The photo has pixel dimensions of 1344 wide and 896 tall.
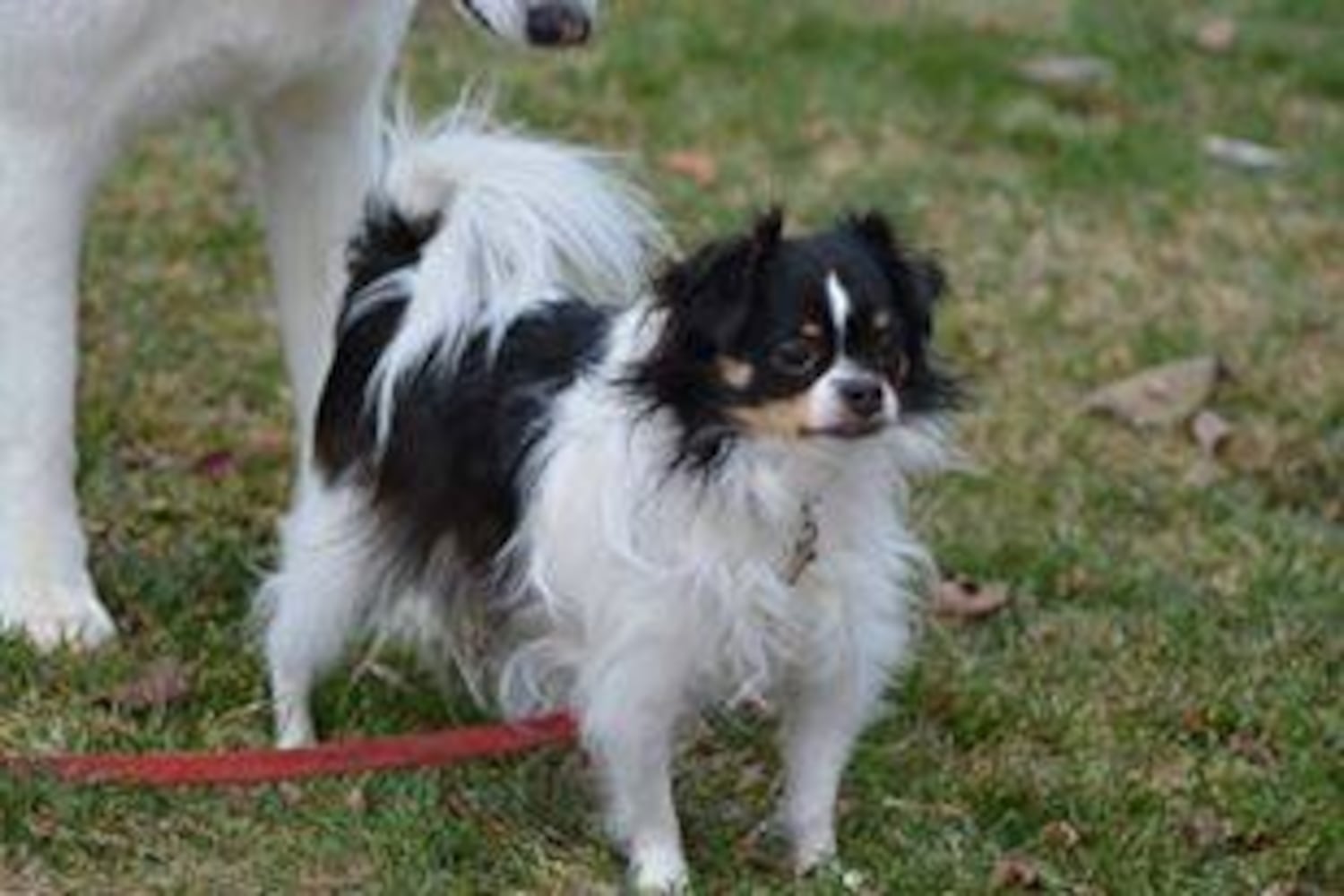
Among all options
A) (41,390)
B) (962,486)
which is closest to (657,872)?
(41,390)

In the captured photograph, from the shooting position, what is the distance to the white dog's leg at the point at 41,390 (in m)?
4.70

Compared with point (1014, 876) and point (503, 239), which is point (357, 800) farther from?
point (1014, 876)

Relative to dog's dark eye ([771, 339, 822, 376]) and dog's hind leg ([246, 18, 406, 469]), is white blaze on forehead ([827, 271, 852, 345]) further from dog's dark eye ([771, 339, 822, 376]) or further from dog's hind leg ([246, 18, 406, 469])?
dog's hind leg ([246, 18, 406, 469])

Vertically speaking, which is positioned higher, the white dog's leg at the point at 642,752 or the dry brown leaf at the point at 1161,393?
the white dog's leg at the point at 642,752

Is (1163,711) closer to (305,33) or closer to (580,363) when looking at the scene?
(580,363)

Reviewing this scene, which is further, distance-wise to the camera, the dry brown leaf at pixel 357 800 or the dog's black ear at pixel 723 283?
the dry brown leaf at pixel 357 800

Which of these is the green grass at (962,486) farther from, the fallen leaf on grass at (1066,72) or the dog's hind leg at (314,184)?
the dog's hind leg at (314,184)

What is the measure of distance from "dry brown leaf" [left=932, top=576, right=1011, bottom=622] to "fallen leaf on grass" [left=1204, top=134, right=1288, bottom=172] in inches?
133

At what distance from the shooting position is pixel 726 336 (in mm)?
3766

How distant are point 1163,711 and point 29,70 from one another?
2020 mm

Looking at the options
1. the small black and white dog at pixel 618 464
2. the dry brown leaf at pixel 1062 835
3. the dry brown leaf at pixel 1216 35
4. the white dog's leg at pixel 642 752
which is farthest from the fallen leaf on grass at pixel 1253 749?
the dry brown leaf at pixel 1216 35

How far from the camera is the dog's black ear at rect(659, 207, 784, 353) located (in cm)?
375

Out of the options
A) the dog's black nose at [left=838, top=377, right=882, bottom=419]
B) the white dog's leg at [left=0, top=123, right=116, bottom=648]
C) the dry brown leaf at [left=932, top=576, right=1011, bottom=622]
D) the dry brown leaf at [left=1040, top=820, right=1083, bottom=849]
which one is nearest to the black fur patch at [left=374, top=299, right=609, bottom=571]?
the dog's black nose at [left=838, top=377, right=882, bottom=419]

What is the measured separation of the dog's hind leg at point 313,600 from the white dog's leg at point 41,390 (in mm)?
441
